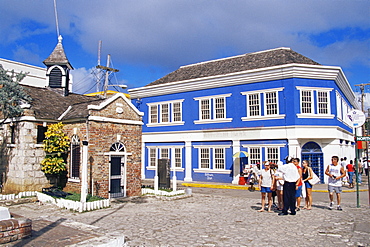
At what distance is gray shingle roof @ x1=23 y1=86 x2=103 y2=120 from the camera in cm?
1416

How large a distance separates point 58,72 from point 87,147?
30.9 ft

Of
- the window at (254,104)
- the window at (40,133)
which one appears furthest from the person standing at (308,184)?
the window at (40,133)

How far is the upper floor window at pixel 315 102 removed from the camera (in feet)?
65.6

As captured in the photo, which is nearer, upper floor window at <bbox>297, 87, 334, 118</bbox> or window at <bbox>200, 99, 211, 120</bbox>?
upper floor window at <bbox>297, 87, 334, 118</bbox>

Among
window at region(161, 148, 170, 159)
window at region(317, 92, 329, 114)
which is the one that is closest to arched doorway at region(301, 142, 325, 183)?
window at region(317, 92, 329, 114)

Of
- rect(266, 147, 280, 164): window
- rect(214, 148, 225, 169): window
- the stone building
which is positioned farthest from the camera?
rect(214, 148, 225, 169): window

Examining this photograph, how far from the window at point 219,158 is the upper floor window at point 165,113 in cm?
365

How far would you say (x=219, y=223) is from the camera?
9.21m

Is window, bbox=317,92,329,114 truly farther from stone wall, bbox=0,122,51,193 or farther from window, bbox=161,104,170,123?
stone wall, bbox=0,122,51,193

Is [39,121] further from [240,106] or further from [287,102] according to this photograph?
[287,102]

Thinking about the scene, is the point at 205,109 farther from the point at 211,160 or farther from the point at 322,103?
the point at 322,103

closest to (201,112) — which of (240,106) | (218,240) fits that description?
(240,106)

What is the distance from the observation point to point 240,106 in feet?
70.9

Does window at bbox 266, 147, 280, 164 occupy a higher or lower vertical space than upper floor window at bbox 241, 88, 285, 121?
lower
